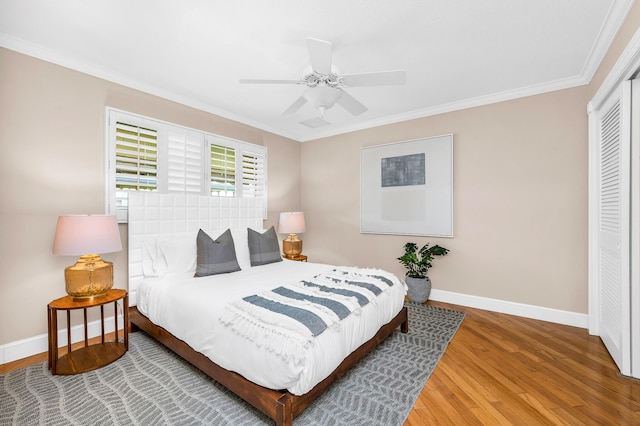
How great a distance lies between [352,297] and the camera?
2170 millimetres

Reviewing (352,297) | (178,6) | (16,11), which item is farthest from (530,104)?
(16,11)

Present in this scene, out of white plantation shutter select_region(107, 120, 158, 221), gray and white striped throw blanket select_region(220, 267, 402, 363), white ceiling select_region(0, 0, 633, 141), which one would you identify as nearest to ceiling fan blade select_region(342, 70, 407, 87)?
white ceiling select_region(0, 0, 633, 141)

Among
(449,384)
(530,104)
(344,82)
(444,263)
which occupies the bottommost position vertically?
(449,384)

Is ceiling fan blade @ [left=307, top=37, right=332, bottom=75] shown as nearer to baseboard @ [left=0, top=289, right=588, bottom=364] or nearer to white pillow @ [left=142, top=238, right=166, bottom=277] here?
white pillow @ [left=142, top=238, right=166, bottom=277]

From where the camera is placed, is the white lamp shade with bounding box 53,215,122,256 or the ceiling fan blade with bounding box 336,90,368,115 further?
the ceiling fan blade with bounding box 336,90,368,115

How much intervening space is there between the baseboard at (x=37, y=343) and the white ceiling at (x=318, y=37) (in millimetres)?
2510

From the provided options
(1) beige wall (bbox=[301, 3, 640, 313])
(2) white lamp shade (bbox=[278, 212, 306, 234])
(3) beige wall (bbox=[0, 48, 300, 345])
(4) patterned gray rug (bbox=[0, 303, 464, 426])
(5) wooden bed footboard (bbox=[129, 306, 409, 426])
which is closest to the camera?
(5) wooden bed footboard (bbox=[129, 306, 409, 426])

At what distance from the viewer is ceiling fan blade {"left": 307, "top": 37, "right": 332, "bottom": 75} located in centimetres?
178

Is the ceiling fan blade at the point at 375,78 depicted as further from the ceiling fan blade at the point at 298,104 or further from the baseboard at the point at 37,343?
the baseboard at the point at 37,343

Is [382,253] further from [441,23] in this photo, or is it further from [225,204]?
[441,23]

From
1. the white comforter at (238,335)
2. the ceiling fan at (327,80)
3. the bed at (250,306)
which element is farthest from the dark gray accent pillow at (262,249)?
the ceiling fan at (327,80)

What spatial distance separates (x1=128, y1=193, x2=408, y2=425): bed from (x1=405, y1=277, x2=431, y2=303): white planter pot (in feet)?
3.13

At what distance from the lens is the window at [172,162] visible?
2.98 m

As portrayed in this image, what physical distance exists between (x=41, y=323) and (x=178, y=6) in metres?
2.94
